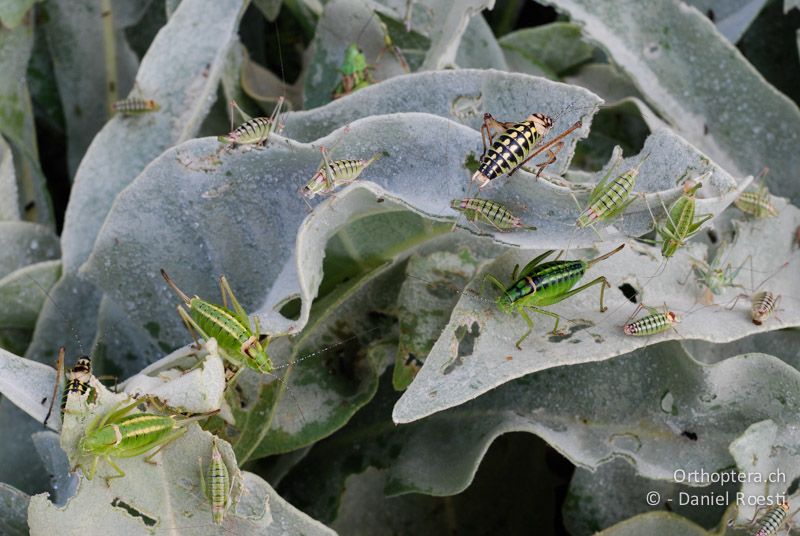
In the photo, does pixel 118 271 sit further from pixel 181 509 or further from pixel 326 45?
pixel 326 45

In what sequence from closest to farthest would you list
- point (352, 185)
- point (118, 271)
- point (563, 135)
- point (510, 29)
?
point (352, 185), point (563, 135), point (118, 271), point (510, 29)

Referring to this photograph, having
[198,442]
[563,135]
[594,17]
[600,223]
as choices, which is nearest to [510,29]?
[594,17]

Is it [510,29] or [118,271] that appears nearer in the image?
[118,271]

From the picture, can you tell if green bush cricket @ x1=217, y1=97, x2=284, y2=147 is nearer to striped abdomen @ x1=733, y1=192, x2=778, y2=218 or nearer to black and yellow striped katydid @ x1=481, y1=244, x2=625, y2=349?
black and yellow striped katydid @ x1=481, y1=244, x2=625, y2=349

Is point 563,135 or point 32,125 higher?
point 563,135

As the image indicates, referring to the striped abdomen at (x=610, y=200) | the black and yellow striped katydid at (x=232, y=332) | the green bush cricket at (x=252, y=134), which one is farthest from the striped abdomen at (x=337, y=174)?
the striped abdomen at (x=610, y=200)

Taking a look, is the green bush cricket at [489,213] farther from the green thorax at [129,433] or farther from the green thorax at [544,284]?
the green thorax at [129,433]

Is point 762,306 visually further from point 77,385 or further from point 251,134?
point 77,385
